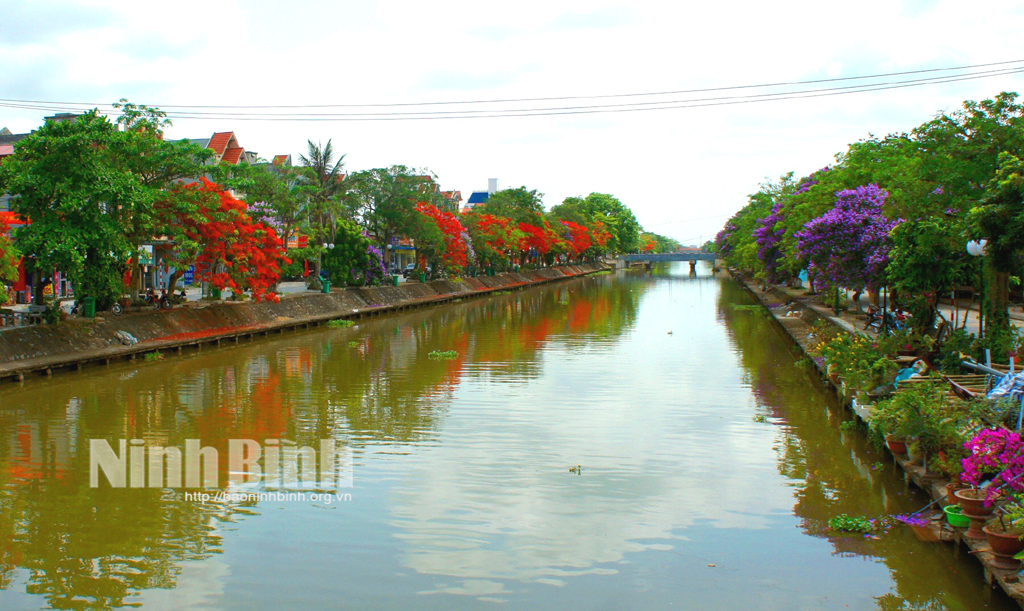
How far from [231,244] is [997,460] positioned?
87.4 feet

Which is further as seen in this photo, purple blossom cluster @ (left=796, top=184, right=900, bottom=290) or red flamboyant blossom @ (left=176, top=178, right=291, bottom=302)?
red flamboyant blossom @ (left=176, top=178, right=291, bottom=302)

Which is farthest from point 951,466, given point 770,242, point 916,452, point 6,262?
point 770,242

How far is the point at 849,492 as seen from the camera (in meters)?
12.2

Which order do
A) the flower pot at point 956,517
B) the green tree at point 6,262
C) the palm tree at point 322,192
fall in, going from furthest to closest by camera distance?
the palm tree at point 322,192 < the green tree at point 6,262 < the flower pot at point 956,517

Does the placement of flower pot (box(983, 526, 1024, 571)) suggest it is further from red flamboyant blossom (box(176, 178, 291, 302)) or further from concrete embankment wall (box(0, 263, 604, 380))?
red flamboyant blossom (box(176, 178, 291, 302))

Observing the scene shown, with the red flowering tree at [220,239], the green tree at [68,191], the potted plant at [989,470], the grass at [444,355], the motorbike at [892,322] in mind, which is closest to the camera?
the potted plant at [989,470]

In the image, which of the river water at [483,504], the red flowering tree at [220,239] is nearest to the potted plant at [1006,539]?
the river water at [483,504]

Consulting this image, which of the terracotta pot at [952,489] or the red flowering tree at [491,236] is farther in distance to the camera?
the red flowering tree at [491,236]

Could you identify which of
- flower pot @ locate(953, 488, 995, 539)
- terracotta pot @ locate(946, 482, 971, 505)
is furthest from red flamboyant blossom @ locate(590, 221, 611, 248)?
flower pot @ locate(953, 488, 995, 539)

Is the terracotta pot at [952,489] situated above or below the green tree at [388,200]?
below

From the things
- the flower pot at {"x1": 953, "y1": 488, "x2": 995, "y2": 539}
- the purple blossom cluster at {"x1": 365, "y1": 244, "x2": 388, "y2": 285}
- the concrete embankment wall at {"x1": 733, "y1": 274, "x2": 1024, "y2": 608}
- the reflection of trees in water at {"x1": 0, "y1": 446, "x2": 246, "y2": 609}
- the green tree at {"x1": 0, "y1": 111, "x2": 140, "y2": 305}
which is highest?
the green tree at {"x1": 0, "y1": 111, "x2": 140, "y2": 305}

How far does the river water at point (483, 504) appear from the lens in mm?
8820

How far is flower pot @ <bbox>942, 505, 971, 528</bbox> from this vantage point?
9.12 m

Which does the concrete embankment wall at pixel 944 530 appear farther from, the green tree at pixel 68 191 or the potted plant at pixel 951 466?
the green tree at pixel 68 191
